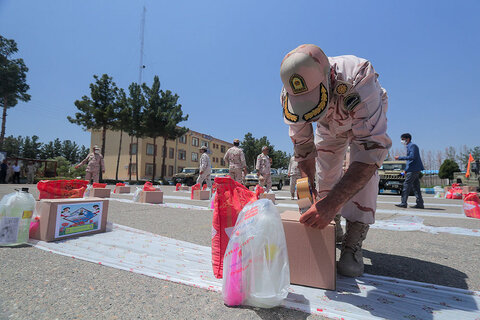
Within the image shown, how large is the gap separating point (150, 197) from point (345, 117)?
5346mm

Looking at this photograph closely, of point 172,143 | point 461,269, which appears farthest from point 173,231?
point 172,143

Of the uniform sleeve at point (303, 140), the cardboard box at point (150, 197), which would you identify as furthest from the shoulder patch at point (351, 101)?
the cardboard box at point (150, 197)

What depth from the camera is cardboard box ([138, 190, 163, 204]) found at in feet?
19.0

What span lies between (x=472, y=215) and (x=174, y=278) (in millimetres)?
5513

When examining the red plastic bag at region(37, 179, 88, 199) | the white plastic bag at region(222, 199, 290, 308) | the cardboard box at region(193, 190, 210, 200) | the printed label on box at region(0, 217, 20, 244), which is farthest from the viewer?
the cardboard box at region(193, 190, 210, 200)

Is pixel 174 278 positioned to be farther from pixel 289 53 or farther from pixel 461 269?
pixel 461 269

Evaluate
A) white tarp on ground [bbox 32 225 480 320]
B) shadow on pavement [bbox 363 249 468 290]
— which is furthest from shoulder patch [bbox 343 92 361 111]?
shadow on pavement [bbox 363 249 468 290]

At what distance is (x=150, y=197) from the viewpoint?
583 cm

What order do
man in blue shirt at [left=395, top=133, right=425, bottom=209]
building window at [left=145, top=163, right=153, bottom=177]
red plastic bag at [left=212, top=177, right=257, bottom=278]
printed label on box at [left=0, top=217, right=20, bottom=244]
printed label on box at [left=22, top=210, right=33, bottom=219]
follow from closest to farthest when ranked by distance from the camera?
red plastic bag at [left=212, top=177, right=257, bottom=278] < printed label on box at [left=0, top=217, right=20, bottom=244] < printed label on box at [left=22, top=210, right=33, bottom=219] < man in blue shirt at [left=395, top=133, right=425, bottom=209] < building window at [left=145, top=163, right=153, bottom=177]

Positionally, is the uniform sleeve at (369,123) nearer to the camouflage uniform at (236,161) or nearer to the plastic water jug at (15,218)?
the plastic water jug at (15,218)

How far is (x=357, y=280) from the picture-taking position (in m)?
1.48

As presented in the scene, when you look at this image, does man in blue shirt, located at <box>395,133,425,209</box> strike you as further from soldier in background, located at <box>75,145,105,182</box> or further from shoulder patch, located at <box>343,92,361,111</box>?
soldier in background, located at <box>75,145,105,182</box>

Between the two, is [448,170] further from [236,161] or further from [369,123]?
[369,123]

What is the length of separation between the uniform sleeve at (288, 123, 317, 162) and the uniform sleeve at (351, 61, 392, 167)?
0.36m
